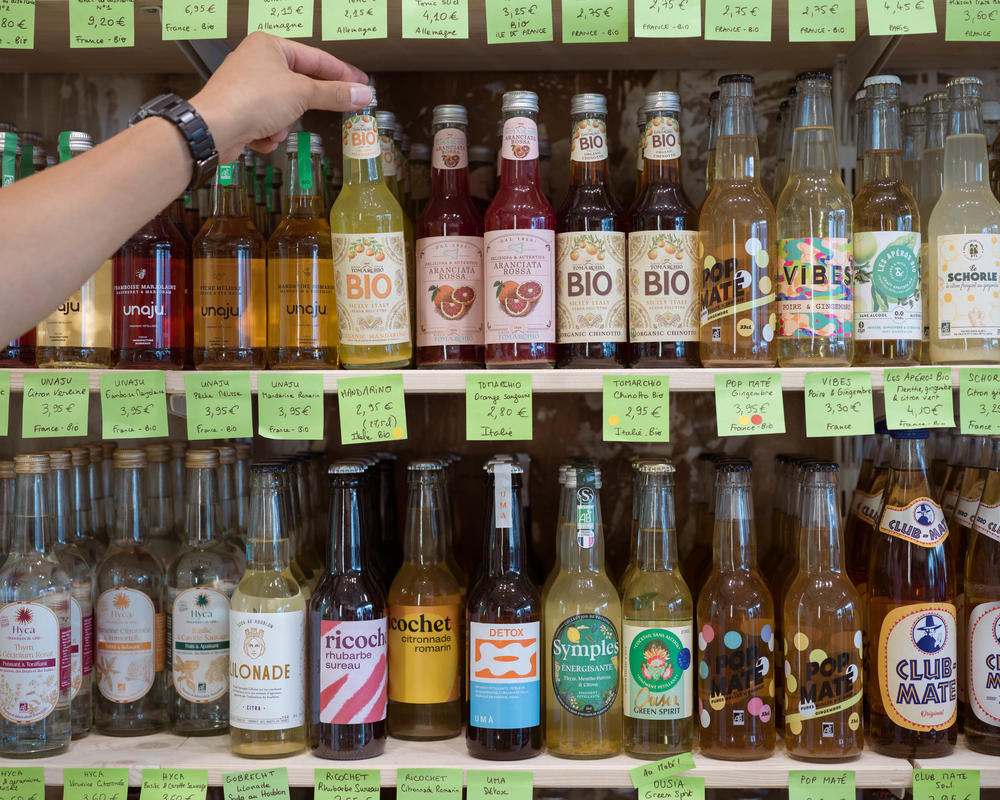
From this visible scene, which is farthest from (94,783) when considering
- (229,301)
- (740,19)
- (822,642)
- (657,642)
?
(740,19)

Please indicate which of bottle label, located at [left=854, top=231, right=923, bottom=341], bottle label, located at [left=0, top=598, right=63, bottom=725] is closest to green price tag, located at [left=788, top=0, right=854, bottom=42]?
bottle label, located at [left=854, top=231, right=923, bottom=341]

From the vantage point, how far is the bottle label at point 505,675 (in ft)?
4.02

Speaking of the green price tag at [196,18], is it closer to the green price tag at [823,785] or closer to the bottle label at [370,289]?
the bottle label at [370,289]

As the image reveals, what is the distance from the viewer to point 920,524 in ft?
4.29

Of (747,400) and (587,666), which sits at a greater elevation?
(747,400)

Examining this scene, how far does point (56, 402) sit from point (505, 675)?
0.70 m

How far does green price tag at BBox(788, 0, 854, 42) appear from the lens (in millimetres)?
1226

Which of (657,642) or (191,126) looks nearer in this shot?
(191,126)

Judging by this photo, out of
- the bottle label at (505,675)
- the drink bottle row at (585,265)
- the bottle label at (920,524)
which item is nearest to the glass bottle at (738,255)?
the drink bottle row at (585,265)

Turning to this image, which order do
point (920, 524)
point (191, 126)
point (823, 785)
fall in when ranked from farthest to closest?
point (920, 524), point (823, 785), point (191, 126)

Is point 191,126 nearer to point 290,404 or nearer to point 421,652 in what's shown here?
point 290,404

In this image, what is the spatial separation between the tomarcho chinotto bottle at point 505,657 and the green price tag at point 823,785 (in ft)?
1.12

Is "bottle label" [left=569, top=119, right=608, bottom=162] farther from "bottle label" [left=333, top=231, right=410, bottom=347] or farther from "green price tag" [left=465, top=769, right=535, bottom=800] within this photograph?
"green price tag" [left=465, top=769, right=535, bottom=800]

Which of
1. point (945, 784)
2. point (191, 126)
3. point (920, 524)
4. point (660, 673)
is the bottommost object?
point (945, 784)
